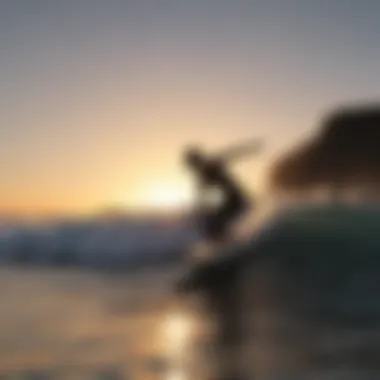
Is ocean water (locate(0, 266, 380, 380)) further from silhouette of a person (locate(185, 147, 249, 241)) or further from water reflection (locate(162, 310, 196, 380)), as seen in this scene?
silhouette of a person (locate(185, 147, 249, 241))

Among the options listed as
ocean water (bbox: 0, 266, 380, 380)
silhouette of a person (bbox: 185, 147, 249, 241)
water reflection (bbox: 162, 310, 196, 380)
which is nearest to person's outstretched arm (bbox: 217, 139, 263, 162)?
silhouette of a person (bbox: 185, 147, 249, 241)

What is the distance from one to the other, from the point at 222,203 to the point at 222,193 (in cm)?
8

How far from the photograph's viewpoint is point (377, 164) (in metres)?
2.15

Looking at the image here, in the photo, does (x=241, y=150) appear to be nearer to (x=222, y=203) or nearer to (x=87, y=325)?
(x=222, y=203)

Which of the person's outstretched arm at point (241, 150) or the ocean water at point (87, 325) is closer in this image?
the ocean water at point (87, 325)

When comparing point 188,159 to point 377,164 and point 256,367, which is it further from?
point 256,367

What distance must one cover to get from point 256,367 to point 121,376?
255mm

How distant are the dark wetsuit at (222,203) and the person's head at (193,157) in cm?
3

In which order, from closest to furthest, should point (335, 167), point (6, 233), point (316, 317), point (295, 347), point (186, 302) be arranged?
1. point (295, 347)
2. point (316, 317)
3. point (186, 302)
4. point (335, 167)
5. point (6, 233)

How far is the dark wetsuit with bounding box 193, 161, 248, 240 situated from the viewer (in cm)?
205

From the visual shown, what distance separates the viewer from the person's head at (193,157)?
2.02 meters

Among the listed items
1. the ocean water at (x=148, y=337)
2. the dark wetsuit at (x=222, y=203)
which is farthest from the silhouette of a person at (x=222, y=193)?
the ocean water at (x=148, y=337)

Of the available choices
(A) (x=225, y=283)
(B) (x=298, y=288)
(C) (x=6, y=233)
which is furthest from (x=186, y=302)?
(C) (x=6, y=233)

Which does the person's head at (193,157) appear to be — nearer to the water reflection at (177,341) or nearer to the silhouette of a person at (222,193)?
the silhouette of a person at (222,193)
